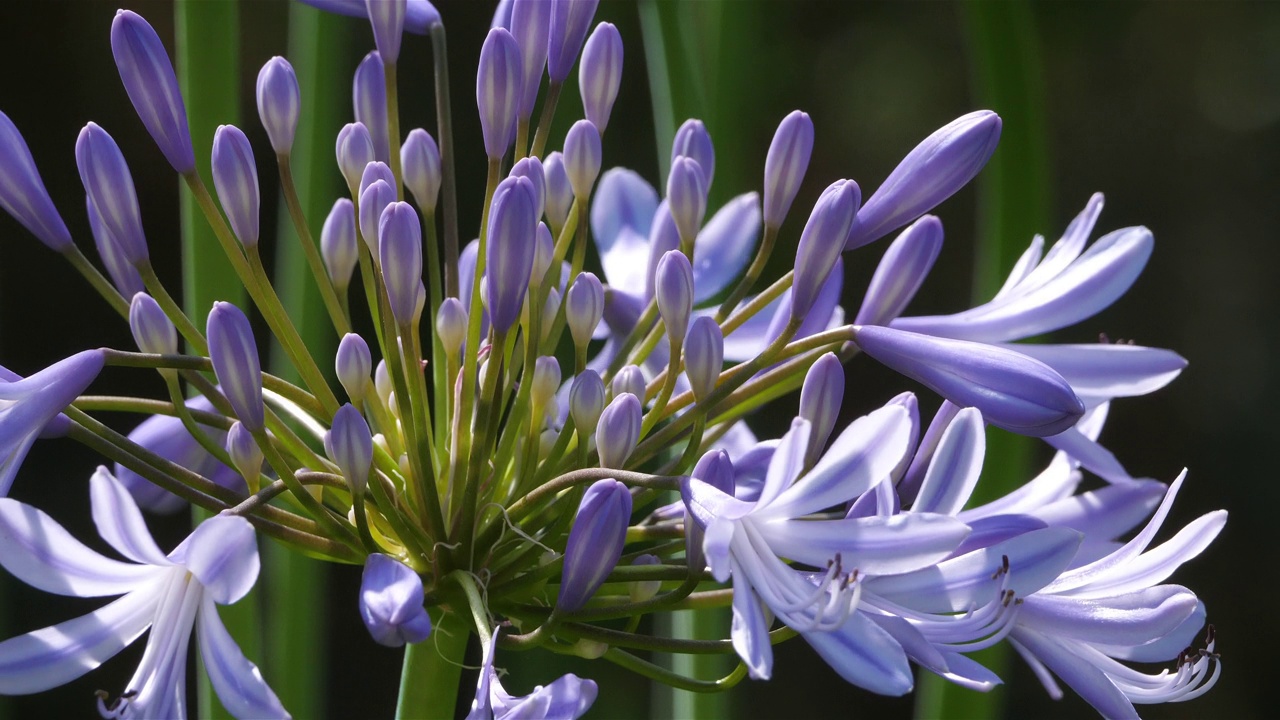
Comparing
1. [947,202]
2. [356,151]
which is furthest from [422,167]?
[947,202]

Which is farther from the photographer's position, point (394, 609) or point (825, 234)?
point (825, 234)

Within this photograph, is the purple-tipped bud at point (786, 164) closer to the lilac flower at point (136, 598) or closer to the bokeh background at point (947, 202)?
the lilac flower at point (136, 598)

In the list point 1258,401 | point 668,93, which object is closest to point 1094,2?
point 1258,401

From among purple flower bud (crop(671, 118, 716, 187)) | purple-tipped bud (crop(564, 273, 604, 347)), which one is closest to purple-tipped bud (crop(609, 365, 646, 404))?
purple-tipped bud (crop(564, 273, 604, 347))

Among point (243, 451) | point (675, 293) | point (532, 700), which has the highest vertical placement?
point (675, 293)

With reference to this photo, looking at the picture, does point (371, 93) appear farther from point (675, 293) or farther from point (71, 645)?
point (71, 645)

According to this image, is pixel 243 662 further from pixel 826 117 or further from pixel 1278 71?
pixel 1278 71

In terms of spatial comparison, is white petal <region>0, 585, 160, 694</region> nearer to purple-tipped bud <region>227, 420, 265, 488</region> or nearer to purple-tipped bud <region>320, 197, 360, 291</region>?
purple-tipped bud <region>227, 420, 265, 488</region>
